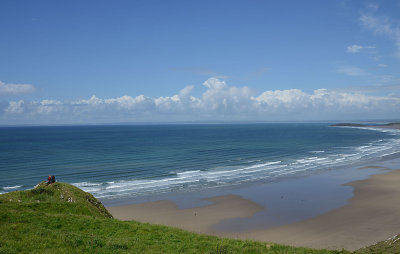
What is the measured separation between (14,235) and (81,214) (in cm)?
558

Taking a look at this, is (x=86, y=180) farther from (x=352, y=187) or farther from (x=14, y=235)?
(x=352, y=187)

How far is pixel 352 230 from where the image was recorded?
22312 millimetres

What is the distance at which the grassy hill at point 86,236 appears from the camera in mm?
12406

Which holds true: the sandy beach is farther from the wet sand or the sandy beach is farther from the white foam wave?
the white foam wave

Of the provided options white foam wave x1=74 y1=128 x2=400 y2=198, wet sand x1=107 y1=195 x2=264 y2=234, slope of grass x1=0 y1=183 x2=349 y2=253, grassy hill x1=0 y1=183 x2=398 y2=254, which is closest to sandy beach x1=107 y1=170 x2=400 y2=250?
wet sand x1=107 y1=195 x2=264 y2=234

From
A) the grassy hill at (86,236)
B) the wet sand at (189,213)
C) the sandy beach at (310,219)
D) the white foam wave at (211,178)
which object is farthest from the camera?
the white foam wave at (211,178)

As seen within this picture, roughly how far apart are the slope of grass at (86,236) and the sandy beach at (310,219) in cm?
720

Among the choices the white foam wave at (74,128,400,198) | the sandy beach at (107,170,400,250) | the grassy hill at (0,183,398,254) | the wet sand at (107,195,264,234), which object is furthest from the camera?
the white foam wave at (74,128,400,198)

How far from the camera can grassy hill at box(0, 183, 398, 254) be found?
12406mm

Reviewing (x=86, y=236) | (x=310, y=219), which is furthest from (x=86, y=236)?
(x=310, y=219)

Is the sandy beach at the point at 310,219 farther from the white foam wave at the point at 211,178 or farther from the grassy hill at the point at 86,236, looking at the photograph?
the grassy hill at the point at 86,236

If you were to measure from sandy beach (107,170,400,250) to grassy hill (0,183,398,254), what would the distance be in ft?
20.5

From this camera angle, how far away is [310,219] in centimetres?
2534

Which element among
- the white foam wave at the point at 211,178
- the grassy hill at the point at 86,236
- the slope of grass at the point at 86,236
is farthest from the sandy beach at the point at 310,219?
the slope of grass at the point at 86,236
